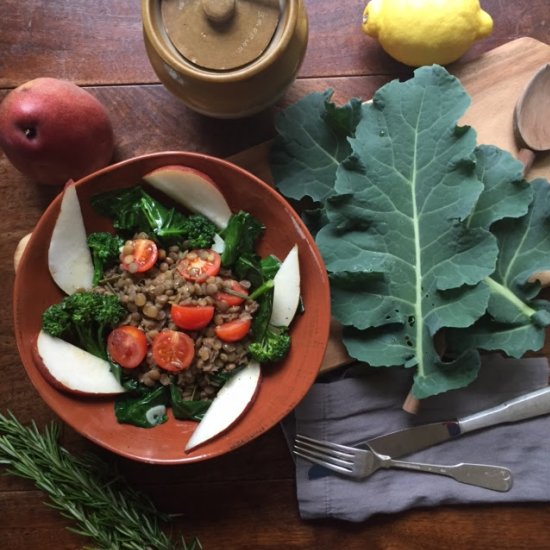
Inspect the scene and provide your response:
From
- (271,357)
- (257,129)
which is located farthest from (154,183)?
(271,357)

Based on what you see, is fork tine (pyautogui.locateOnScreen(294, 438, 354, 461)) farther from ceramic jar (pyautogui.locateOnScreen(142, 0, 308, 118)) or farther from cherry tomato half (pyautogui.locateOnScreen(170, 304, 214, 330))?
ceramic jar (pyautogui.locateOnScreen(142, 0, 308, 118))

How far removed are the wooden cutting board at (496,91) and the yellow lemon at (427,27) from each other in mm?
85

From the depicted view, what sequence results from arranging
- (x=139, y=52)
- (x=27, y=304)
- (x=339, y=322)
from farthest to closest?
(x=139, y=52), (x=339, y=322), (x=27, y=304)

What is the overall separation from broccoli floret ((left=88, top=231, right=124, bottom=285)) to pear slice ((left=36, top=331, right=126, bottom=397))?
0.54 ft

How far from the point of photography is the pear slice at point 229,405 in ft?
4.83

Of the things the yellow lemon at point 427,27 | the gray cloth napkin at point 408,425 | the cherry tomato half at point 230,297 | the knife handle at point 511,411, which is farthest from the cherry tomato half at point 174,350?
the yellow lemon at point 427,27

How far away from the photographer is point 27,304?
1472 mm

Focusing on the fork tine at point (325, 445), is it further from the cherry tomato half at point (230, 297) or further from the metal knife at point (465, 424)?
the cherry tomato half at point (230, 297)

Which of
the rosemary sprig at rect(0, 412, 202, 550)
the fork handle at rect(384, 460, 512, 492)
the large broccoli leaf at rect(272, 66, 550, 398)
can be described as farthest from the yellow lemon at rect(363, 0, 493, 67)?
the rosemary sprig at rect(0, 412, 202, 550)

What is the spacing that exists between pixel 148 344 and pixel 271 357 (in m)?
0.28

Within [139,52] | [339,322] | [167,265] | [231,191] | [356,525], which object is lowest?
[356,525]

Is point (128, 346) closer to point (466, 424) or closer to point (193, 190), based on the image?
point (193, 190)

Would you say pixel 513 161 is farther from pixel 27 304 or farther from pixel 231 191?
pixel 27 304

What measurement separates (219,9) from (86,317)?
706 mm
